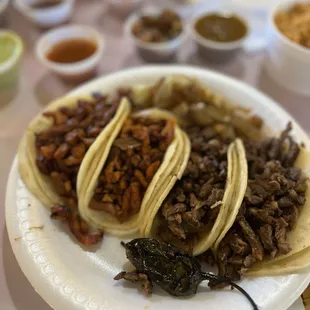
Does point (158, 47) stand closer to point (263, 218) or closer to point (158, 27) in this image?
point (158, 27)

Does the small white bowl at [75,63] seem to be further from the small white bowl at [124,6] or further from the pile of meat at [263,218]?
the pile of meat at [263,218]

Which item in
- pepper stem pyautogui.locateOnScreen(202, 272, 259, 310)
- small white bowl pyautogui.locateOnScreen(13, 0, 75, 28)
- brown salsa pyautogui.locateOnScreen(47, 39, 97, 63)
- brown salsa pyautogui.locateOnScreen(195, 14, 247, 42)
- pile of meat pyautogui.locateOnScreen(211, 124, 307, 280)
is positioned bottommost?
pepper stem pyautogui.locateOnScreen(202, 272, 259, 310)

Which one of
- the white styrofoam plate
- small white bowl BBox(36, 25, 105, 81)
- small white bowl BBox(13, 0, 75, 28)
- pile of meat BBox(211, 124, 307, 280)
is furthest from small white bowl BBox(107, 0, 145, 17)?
pile of meat BBox(211, 124, 307, 280)

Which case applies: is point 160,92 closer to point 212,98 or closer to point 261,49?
point 212,98

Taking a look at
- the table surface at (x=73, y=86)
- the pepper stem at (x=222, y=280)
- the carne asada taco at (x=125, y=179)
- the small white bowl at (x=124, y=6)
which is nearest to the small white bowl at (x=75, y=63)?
the table surface at (x=73, y=86)

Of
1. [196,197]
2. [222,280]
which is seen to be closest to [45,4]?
[196,197]

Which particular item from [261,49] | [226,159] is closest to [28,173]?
[226,159]

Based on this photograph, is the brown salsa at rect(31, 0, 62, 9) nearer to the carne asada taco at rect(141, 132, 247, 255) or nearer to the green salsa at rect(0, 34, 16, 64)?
the green salsa at rect(0, 34, 16, 64)
